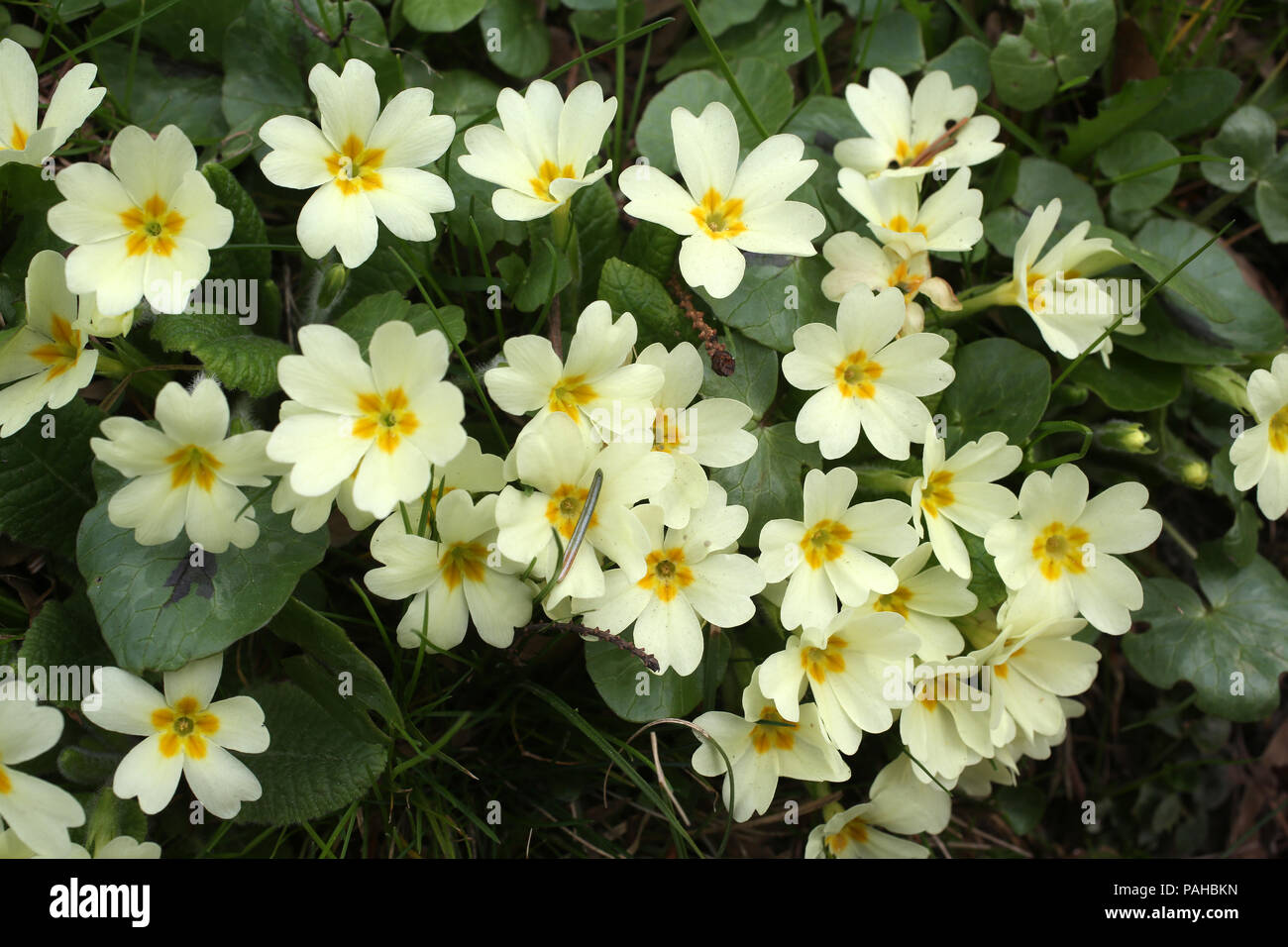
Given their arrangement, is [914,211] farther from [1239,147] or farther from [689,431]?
[1239,147]

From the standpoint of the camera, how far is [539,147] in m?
1.88

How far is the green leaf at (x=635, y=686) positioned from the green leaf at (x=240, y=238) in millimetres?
1046

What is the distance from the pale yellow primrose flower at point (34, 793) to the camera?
5.44ft

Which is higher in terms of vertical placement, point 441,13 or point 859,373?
point 441,13

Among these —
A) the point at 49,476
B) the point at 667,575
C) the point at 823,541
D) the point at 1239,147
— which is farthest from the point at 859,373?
the point at 49,476

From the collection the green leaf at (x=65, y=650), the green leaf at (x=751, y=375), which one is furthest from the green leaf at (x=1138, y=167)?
the green leaf at (x=65, y=650)

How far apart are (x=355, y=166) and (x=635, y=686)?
3.77 ft

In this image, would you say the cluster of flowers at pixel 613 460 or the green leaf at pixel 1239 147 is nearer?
the cluster of flowers at pixel 613 460

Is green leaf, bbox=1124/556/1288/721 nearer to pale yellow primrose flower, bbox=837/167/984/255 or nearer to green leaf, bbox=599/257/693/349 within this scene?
pale yellow primrose flower, bbox=837/167/984/255

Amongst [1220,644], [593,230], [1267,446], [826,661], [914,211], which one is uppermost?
[914,211]

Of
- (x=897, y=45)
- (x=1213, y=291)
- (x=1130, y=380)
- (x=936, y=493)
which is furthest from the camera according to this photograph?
(x=897, y=45)

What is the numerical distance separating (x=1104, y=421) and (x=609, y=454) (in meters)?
1.48

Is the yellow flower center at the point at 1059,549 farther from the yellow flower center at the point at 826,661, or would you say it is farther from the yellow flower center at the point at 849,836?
the yellow flower center at the point at 849,836

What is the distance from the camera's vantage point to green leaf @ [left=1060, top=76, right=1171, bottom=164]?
100 inches
